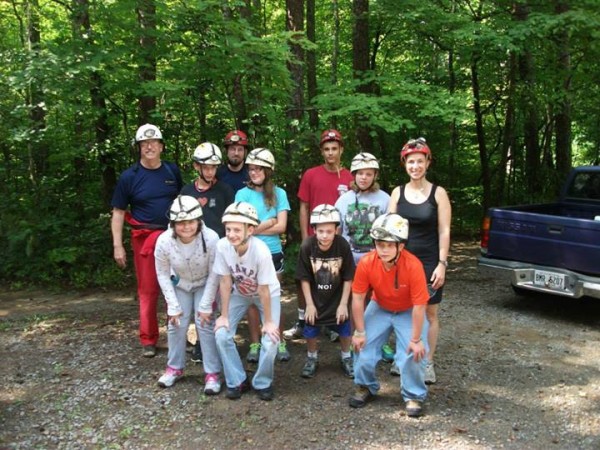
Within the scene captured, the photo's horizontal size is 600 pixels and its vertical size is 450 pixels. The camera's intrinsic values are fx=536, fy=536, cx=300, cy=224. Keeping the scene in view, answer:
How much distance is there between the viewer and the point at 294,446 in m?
3.59

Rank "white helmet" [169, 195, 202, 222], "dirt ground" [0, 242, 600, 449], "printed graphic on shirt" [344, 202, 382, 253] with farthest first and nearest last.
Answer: "printed graphic on shirt" [344, 202, 382, 253], "white helmet" [169, 195, 202, 222], "dirt ground" [0, 242, 600, 449]

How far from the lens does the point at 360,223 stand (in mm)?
4766

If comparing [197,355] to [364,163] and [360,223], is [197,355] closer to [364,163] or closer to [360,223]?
[360,223]

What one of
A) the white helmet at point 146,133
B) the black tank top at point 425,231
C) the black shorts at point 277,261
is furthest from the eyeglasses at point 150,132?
the black tank top at point 425,231

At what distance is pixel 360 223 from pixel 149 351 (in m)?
2.37

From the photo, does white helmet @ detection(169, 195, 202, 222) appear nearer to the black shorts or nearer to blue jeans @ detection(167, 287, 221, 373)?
blue jeans @ detection(167, 287, 221, 373)

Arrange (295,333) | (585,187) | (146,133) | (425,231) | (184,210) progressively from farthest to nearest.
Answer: (585,187) → (295,333) → (146,133) → (425,231) → (184,210)

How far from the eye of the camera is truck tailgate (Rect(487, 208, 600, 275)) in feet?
18.9

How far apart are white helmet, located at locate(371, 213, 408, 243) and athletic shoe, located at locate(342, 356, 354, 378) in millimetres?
1446

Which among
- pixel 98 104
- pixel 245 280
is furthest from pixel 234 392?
pixel 98 104

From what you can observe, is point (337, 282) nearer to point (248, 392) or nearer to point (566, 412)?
point (248, 392)

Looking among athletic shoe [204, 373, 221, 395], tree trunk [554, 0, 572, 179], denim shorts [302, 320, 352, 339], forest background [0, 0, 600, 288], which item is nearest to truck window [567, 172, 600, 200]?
forest background [0, 0, 600, 288]

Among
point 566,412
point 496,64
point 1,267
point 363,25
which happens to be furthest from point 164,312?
point 496,64

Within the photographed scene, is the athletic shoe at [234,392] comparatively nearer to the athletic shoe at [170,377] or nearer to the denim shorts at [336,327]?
the athletic shoe at [170,377]
